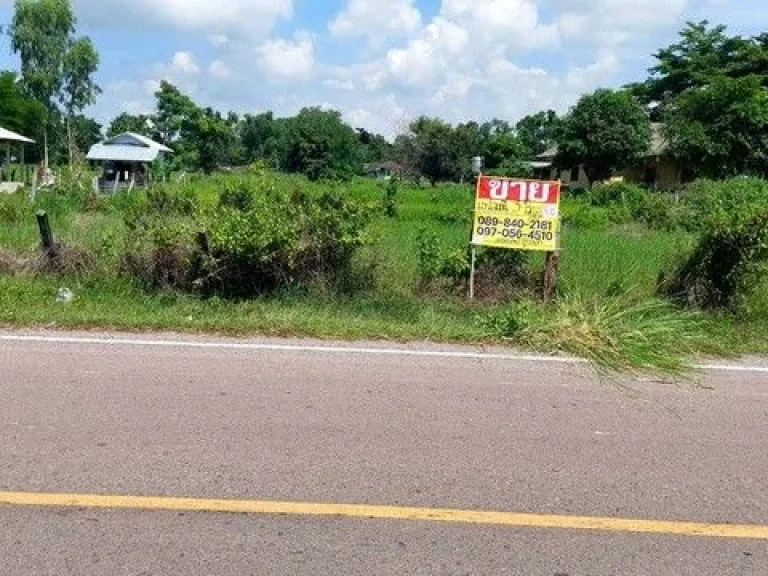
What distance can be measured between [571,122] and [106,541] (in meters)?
47.2

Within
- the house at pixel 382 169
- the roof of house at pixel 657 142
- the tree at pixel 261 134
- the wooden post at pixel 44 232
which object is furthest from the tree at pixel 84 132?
the wooden post at pixel 44 232

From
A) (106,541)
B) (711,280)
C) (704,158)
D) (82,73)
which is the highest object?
(82,73)

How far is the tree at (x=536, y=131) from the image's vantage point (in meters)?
76.9

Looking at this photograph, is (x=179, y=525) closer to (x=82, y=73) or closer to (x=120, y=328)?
(x=120, y=328)

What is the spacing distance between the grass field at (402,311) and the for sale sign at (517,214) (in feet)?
2.12

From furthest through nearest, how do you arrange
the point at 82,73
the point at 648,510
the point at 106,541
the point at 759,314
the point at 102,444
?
the point at 82,73
the point at 759,314
the point at 102,444
the point at 648,510
the point at 106,541

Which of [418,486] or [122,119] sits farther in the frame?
[122,119]

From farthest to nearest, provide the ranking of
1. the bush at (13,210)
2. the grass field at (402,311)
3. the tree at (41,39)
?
the tree at (41,39)
the bush at (13,210)
the grass field at (402,311)

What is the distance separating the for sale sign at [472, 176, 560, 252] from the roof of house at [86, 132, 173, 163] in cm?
5473

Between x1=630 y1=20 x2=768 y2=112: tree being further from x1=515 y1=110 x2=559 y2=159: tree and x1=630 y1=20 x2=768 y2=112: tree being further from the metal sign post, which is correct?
the metal sign post

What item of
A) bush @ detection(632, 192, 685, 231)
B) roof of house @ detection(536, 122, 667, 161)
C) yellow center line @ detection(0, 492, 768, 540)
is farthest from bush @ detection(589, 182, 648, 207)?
yellow center line @ detection(0, 492, 768, 540)

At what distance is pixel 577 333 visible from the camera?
25.3 ft

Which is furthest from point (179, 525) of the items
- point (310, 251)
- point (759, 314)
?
point (759, 314)

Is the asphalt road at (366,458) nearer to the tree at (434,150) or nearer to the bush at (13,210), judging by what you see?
the bush at (13,210)
